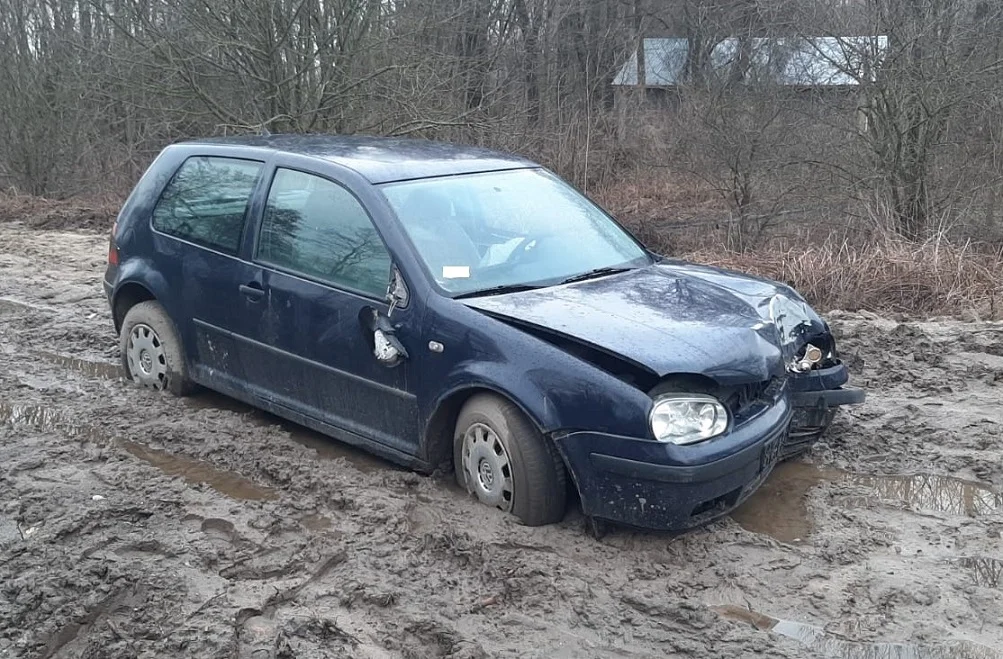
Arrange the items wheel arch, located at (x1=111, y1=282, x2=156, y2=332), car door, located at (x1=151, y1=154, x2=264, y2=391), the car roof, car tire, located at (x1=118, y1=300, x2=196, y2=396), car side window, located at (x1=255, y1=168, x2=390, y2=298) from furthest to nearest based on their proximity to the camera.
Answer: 1. wheel arch, located at (x1=111, y1=282, x2=156, y2=332)
2. car tire, located at (x1=118, y1=300, x2=196, y2=396)
3. car door, located at (x1=151, y1=154, x2=264, y2=391)
4. the car roof
5. car side window, located at (x1=255, y1=168, x2=390, y2=298)

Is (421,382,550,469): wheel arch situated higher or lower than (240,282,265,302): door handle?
lower

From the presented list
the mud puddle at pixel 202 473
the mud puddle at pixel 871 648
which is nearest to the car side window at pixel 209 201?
the mud puddle at pixel 202 473

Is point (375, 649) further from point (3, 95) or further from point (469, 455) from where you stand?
point (3, 95)

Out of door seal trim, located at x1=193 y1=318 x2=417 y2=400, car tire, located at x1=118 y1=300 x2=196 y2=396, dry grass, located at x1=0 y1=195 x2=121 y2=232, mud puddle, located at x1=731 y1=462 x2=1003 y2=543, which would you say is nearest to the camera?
mud puddle, located at x1=731 y1=462 x2=1003 y2=543

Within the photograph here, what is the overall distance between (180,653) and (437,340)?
173cm

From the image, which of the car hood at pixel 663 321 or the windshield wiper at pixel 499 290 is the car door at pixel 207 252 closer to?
the windshield wiper at pixel 499 290

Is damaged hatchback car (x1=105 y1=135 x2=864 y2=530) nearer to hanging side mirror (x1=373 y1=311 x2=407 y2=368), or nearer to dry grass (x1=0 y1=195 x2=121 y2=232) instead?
hanging side mirror (x1=373 y1=311 x2=407 y2=368)

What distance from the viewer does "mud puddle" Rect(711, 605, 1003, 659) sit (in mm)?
3455

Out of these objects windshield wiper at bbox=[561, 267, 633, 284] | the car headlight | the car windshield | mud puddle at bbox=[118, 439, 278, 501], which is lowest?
mud puddle at bbox=[118, 439, 278, 501]

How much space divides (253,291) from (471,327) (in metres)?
1.55

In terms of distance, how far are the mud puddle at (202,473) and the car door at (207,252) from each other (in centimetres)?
57

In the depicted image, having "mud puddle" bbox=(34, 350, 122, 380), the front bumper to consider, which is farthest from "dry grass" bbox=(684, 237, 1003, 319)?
"mud puddle" bbox=(34, 350, 122, 380)

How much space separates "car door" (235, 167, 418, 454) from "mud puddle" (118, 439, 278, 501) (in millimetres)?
489

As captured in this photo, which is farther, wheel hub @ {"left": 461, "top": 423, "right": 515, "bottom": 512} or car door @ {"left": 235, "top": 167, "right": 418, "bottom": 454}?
car door @ {"left": 235, "top": 167, "right": 418, "bottom": 454}
